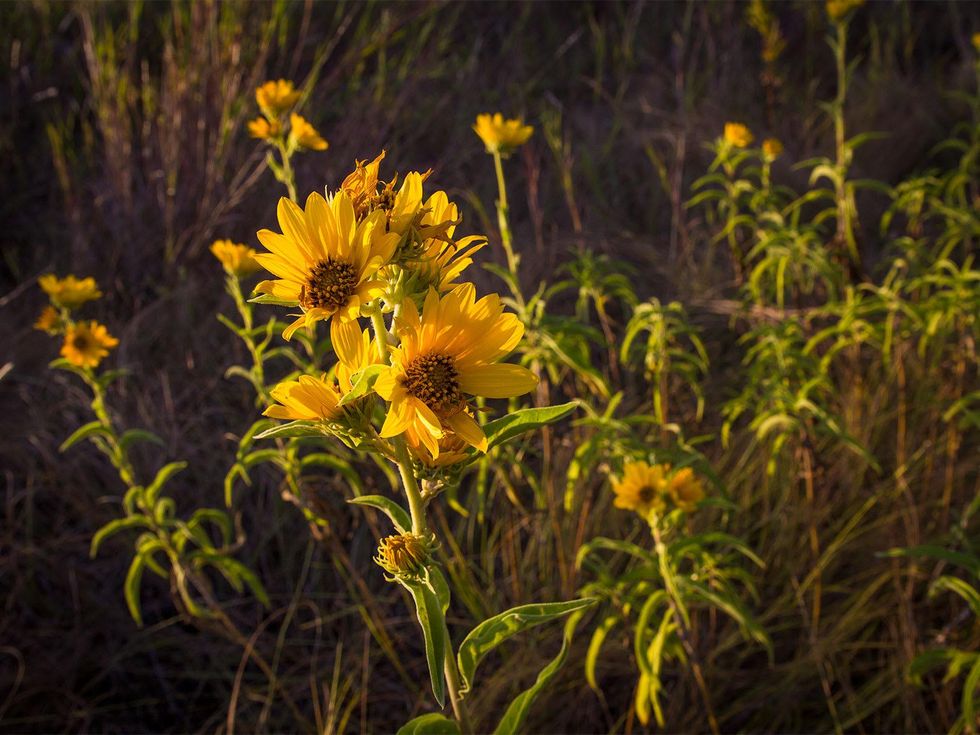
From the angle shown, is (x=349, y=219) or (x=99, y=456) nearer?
(x=349, y=219)

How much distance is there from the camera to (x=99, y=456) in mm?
2516

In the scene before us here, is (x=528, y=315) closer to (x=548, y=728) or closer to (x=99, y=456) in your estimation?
(x=548, y=728)

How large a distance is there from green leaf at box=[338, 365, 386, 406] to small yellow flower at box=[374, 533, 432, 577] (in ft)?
0.58

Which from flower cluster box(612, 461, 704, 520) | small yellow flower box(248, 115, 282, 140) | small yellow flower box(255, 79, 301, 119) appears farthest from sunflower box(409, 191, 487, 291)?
small yellow flower box(255, 79, 301, 119)

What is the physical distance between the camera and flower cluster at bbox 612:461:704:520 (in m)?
1.50

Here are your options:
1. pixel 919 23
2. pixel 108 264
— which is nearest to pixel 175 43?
pixel 108 264

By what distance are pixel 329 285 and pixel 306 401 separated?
0.40ft

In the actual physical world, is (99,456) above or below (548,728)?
above

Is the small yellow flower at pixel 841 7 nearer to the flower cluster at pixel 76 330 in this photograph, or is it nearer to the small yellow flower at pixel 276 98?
the small yellow flower at pixel 276 98

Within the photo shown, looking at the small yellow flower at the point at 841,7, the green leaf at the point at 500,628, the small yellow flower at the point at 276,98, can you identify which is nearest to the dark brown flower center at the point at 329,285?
the green leaf at the point at 500,628

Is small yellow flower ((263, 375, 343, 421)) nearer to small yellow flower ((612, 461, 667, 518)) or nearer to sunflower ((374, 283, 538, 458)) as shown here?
sunflower ((374, 283, 538, 458))

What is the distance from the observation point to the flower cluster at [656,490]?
1501 mm

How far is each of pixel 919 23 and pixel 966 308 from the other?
12.9 ft

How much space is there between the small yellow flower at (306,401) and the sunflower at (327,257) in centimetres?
6
